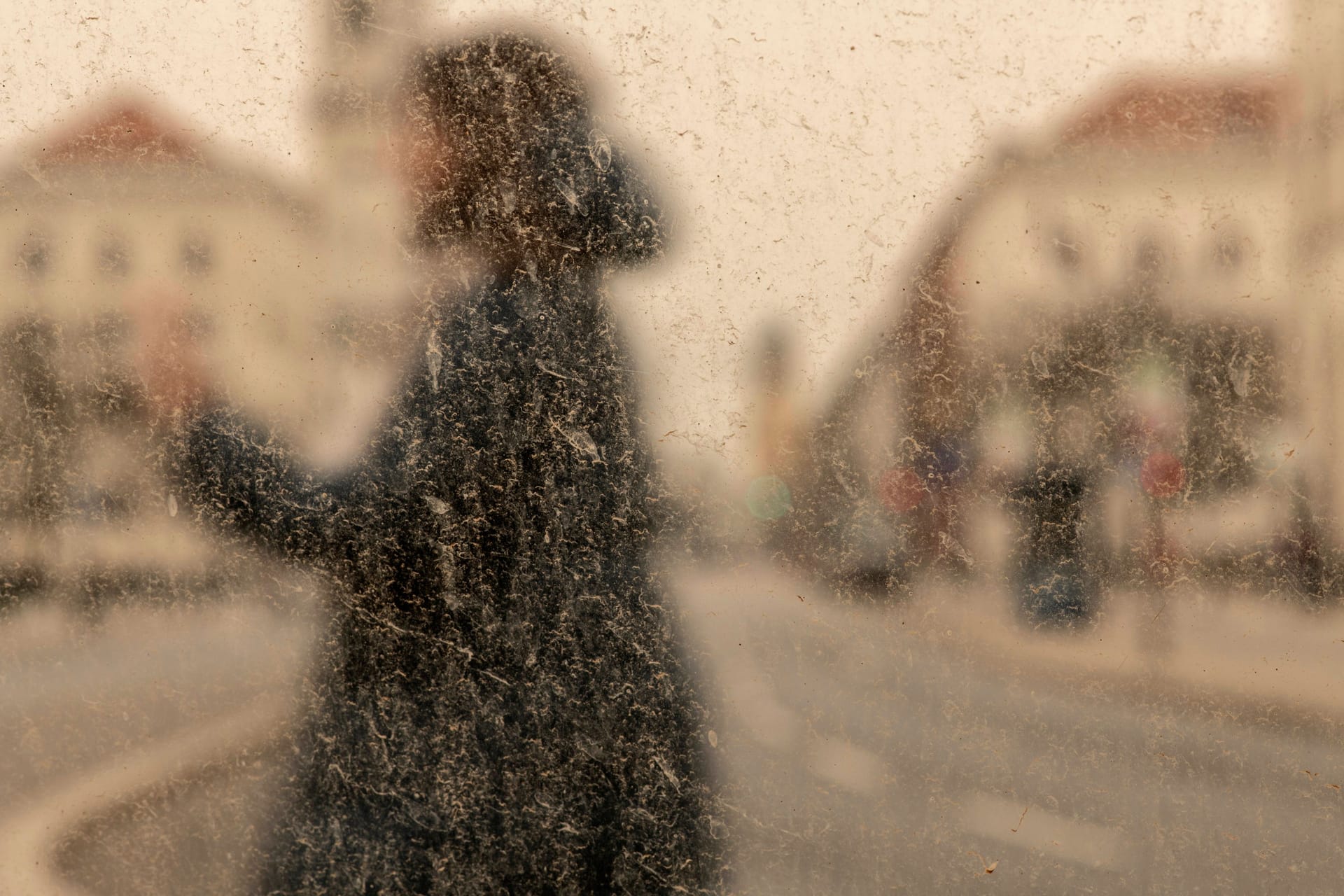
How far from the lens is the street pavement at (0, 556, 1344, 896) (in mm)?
1421

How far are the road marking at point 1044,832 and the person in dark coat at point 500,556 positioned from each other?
476 mm

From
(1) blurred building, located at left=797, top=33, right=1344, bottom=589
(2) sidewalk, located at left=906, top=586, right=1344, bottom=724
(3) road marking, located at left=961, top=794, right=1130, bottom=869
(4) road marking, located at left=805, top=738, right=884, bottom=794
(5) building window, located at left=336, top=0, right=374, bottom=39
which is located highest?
(5) building window, located at left=336, top=0, right=374, bottom=39

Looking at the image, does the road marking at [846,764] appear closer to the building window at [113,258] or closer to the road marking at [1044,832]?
the road marking at [1044,832]

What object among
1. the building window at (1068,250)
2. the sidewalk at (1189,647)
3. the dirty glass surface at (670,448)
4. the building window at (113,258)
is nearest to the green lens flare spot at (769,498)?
the dirty glass surface at (670,448)

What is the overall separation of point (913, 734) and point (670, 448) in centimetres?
67

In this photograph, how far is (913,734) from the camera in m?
1.47

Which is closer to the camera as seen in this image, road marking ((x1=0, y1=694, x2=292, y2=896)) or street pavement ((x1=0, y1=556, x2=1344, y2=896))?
street pavement ((x1=0, y1=556, x2=1344, y2=896))

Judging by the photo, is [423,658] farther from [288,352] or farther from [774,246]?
[774,246]

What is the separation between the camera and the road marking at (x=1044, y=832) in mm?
1445

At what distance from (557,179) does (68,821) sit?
1.50 metres

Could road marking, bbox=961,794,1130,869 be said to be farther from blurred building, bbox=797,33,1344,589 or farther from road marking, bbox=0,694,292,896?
road marking, bbox=0,694,292,896

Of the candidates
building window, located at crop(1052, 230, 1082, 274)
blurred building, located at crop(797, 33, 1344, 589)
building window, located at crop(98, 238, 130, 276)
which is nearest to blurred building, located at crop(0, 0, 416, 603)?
building window, located at crop(98, 238, 130, 276)

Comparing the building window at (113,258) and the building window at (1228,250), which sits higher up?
the building window at (1228,250)

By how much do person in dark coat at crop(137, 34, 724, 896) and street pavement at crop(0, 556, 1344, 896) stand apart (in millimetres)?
106
